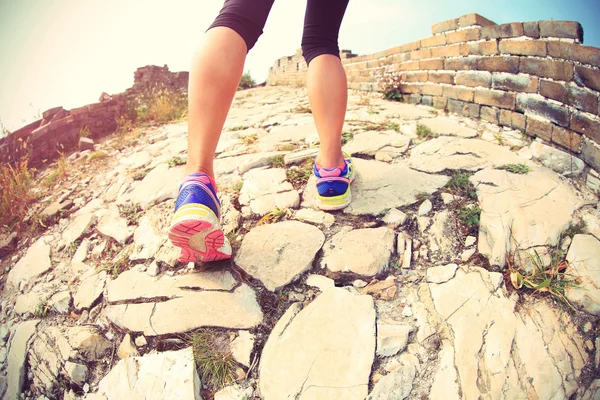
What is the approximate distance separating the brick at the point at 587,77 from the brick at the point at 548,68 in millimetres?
72

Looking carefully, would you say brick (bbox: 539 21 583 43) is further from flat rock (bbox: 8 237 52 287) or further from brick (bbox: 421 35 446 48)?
flat rock (bbox: 8 237 52 287)

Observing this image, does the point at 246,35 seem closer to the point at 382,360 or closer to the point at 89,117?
the point at 382,360

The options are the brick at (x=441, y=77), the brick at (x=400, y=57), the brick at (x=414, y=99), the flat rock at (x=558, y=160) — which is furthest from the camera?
the brick at (x=400, y=57)

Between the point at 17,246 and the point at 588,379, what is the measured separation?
9.27 feet

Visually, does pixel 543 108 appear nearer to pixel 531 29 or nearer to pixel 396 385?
pixel 531 29

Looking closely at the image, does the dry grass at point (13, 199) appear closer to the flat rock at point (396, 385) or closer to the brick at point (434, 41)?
the flat rock at point (396, 385)

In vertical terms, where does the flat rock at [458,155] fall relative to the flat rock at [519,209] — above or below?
above

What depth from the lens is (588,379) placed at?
0.89 metres

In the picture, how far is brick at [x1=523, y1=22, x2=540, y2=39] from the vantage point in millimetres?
2125

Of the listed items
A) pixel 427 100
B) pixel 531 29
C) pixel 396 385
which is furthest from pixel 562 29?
pixel 396 385

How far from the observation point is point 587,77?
1.61 m

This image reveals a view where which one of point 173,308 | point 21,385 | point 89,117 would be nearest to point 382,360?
point 173,308

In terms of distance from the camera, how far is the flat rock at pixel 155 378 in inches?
37.3

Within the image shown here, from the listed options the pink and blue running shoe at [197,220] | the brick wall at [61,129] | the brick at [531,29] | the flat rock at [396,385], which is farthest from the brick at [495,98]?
the brick wall at [61,129]
